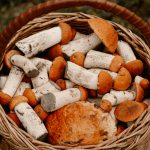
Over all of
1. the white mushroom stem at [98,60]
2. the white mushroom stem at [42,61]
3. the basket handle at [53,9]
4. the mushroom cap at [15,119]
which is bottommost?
the mushroom cap at [15,119]

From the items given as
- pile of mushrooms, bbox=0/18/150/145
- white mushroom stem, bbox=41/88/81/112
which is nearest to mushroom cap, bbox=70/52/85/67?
pile of mushrooms, bbox=0/18/150/145

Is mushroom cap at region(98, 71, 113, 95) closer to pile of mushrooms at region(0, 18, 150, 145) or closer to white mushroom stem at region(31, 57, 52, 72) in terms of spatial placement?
pile of mushrooms at region(0, 18, 150, 145)

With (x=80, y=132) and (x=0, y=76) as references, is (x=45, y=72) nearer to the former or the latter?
(x=0, y=76)

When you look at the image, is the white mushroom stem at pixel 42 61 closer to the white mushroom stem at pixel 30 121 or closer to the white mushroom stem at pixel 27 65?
the white mushroom stem at pixel 27 65

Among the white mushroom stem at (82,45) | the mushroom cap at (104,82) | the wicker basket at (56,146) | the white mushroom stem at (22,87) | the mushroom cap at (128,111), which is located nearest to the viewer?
the wicker basket at (56,146)

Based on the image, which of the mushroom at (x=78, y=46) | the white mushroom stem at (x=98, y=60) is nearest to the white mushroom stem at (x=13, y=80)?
the mushroom at (x=78, y=46)

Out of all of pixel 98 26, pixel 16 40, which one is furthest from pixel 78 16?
pixel 16 40
